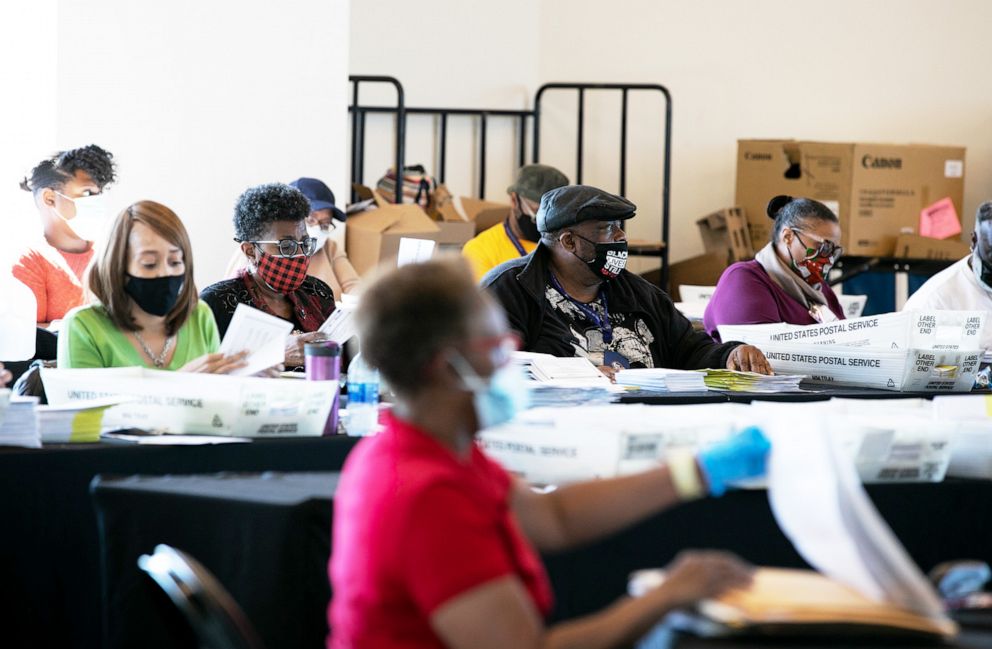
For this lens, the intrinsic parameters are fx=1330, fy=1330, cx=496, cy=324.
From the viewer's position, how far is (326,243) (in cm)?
566

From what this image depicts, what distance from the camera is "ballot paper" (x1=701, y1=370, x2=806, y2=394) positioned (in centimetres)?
347

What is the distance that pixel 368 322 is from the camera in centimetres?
151

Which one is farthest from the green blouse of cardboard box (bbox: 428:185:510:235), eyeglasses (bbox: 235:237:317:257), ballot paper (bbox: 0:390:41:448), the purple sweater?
cardboard box (bbox: 428:185:510:235)

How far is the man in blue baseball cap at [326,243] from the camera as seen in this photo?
5.42 metres

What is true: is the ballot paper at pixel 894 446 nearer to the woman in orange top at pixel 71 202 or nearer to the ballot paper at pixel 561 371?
the ballot paper at pixel 561 371

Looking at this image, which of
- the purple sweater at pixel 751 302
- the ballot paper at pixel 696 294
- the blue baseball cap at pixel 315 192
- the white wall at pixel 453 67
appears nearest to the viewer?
the purple sweater at pixel 751 302

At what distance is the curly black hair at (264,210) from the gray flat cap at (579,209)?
0.73m

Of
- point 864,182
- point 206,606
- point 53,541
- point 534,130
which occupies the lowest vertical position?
point 53,541

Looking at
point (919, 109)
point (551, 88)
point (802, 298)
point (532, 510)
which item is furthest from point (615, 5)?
point (532, 510)

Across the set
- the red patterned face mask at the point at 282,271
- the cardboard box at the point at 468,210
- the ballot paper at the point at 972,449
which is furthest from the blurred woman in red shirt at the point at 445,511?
the cardboard box at the point at 468,210

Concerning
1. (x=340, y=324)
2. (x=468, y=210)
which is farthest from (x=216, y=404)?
(x=468, y=210)

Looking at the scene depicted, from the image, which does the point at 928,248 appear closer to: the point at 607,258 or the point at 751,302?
the point at 751,302

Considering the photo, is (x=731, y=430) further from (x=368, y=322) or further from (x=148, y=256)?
(x=148, y=256)

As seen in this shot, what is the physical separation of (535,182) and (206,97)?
1.44m
